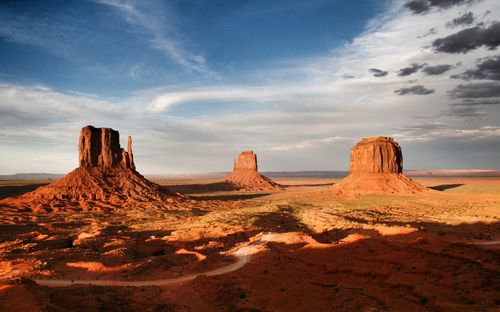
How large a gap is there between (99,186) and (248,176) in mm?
63700

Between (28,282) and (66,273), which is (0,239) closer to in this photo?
(66,273)

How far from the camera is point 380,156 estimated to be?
66.6 metres

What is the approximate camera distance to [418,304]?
38.6 ft

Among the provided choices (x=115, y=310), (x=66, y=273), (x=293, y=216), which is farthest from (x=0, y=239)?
(x=293, y=216)

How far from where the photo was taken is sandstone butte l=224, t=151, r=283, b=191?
103 m

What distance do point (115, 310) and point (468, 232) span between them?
1003 inches

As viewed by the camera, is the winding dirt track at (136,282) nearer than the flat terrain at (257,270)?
No

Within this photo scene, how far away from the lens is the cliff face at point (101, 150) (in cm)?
5103

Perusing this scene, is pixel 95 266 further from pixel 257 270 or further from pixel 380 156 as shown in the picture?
pixel 380 156

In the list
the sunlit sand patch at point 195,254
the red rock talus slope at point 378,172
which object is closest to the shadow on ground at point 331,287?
the sunlit sand patch at point 195,254

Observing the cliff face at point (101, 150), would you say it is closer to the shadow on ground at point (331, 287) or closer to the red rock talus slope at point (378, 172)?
the shadow on ground at point (331, 287)

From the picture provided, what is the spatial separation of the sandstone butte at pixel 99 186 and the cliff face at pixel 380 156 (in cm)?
3815

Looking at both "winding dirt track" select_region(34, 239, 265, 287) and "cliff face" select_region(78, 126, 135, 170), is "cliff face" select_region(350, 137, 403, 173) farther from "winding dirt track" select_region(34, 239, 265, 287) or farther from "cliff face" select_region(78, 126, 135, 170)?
"winding dirt track" select_region(34, 239, 265, 287)

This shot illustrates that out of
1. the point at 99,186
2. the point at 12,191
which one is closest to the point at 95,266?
the point at 99,186
